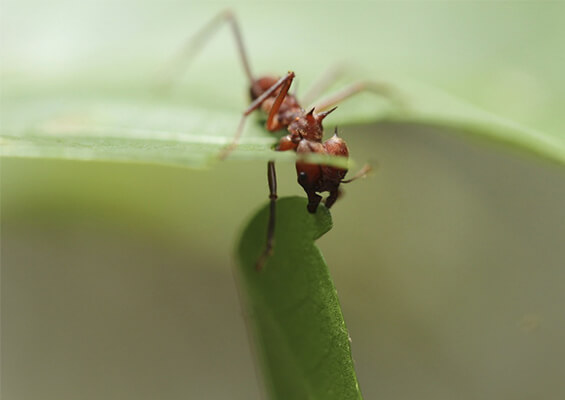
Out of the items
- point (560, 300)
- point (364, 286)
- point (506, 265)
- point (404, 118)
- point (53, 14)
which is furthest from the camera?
point (364, 286)

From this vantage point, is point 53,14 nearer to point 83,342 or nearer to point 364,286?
point 83,342

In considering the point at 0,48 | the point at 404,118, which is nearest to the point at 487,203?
the point at 404,118

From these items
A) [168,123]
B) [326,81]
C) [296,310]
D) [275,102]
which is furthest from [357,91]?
[296,310]

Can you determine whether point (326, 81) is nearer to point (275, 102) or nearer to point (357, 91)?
point (357, 91)

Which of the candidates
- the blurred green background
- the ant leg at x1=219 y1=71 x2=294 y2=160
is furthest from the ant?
the blurred green background

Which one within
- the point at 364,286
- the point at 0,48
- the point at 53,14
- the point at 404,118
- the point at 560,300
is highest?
the point at 53,14

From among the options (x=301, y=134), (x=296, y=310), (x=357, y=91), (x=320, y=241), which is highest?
(x=320, y=241)
